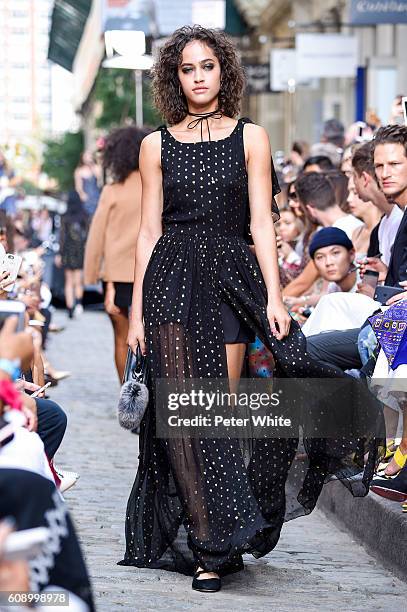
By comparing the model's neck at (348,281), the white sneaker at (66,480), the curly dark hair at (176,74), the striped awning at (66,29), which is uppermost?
the striped awning at (66,29)

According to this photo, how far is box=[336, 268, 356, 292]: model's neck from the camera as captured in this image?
842 cm

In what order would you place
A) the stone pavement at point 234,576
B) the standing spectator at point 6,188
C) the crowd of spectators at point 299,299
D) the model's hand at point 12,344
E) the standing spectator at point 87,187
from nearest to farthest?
the crowd of spectators at point 299,299 < the model's hand at point 12,344 < the stone pavement at point 234,576 < the standing spectator at point 6,188 < the standing spectator at point 87,187

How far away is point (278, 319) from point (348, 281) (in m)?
2.99

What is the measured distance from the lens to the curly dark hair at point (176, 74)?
5.70 m

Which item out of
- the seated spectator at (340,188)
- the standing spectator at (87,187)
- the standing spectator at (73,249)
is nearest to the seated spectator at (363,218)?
the seated spectator at (340,188)

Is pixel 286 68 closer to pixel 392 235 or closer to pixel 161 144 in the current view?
pixel 392 235

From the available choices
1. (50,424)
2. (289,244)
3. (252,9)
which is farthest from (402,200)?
(252,9)

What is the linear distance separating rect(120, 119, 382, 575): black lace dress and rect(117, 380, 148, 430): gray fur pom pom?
0.36ft

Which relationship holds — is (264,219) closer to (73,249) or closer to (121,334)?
(121,334)

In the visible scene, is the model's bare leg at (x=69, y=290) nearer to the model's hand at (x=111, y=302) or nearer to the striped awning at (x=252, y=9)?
the model's hand at (x=111, y=302)

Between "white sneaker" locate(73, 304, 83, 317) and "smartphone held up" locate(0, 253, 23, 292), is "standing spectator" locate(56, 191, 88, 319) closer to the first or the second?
"white sneaker" locate(73, 304, 83, 317)

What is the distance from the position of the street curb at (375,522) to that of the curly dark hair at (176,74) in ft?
5.65

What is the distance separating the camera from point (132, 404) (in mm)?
5488

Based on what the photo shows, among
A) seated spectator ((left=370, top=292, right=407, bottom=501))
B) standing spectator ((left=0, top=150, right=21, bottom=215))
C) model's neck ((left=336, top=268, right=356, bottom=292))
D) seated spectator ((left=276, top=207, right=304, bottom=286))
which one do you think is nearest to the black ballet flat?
seated spectator ((left=370, top=292, right=407, bottom=501))
